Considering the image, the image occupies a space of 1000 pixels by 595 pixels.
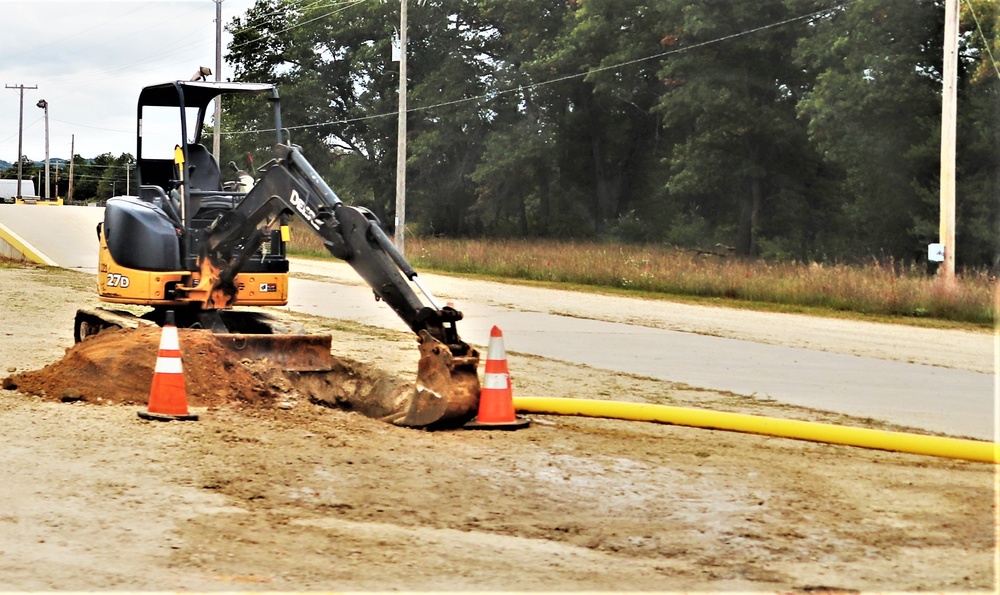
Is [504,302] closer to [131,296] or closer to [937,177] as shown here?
[131,296]

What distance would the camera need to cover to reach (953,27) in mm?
23891

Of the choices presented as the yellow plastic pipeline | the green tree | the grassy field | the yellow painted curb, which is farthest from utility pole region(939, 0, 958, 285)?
the yellow painted curb

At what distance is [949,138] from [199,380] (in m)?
18.4

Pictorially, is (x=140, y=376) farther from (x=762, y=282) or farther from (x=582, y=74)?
(x=582, y=74)

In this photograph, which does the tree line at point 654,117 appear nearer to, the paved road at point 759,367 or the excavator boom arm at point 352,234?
the paved road at point 759,367

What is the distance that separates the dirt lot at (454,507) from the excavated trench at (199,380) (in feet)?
0.29

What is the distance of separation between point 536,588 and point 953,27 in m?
21.4

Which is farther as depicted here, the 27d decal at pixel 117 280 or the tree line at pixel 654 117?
the tree line at pixel 654 117

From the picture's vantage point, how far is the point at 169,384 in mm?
9711

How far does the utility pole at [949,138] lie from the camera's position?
2381 cm

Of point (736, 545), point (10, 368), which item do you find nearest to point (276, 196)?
point (10, 368)

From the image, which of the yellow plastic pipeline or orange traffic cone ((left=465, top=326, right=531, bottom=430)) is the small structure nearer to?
the yellow plastic pipeline

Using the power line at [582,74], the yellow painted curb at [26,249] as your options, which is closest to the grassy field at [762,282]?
the power line at [582,74]

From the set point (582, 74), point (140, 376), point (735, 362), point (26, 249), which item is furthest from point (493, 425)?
point (582, 74)
